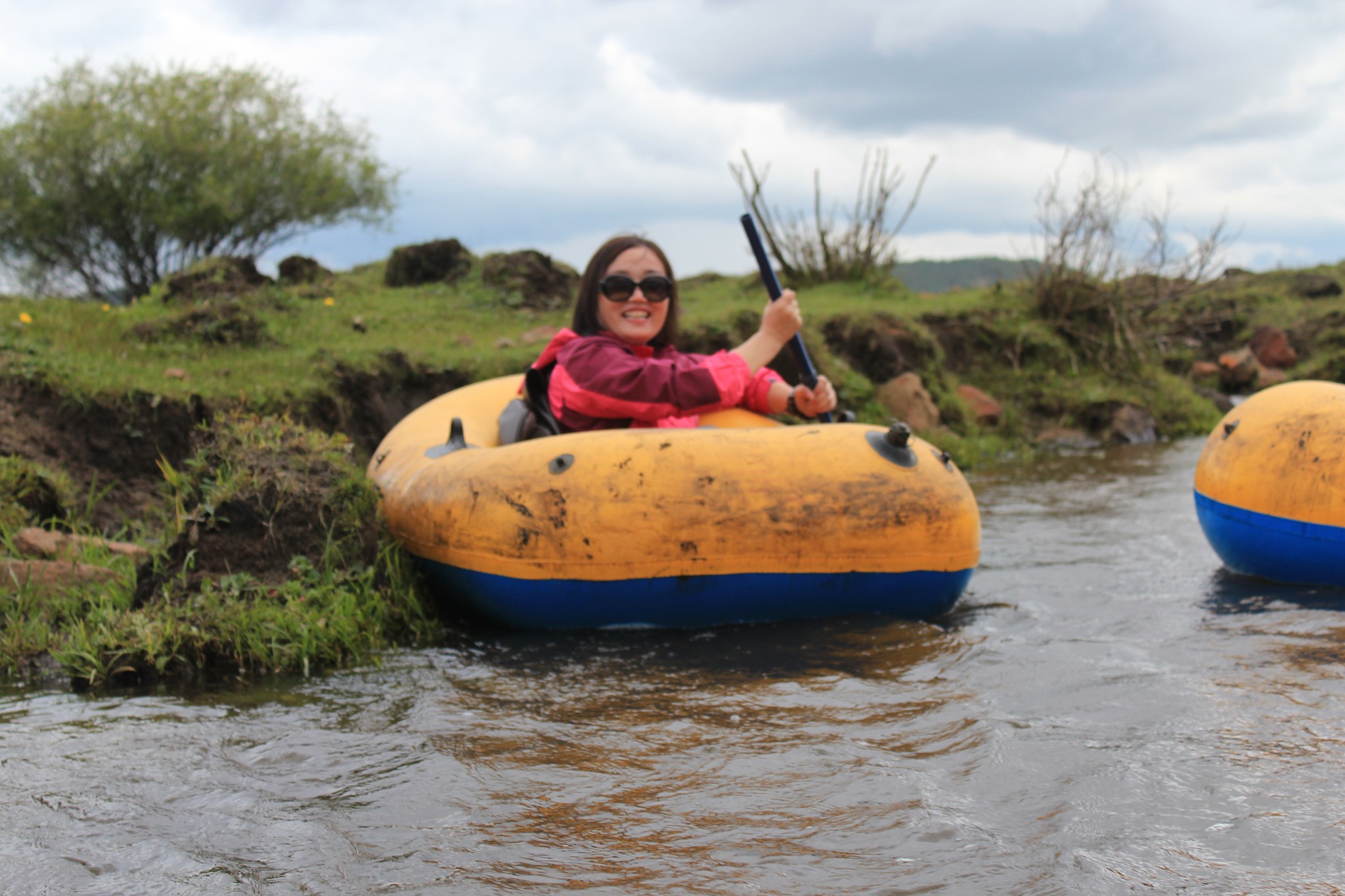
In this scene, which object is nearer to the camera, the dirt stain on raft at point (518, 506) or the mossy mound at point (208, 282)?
the dirt stain on raft at point (518, 506)

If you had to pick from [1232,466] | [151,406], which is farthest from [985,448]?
[151,406]

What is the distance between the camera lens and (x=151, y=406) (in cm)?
564

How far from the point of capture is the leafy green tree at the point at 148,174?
14.5 meters

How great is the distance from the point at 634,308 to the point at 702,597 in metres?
1.28

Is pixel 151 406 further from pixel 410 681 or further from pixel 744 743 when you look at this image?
pixel 744 743

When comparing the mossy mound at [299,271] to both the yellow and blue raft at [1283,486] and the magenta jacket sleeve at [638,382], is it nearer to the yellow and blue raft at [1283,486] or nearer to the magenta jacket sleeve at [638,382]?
the magenta jacket sleeve at [638,382]

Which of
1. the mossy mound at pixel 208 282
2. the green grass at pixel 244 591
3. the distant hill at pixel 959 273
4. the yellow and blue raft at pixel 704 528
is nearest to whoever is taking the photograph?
the green grass at pixel 244 591

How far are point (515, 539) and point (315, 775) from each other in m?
1.23

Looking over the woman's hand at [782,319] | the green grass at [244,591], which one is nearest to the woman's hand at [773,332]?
the woman's hand at [782,319]

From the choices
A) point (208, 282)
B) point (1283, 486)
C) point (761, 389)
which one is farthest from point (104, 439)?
point (1283, 486)

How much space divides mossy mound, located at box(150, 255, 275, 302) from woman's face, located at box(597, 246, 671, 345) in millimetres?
4372

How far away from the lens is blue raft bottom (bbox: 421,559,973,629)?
360cm

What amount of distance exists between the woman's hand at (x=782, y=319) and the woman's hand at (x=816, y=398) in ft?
0.75

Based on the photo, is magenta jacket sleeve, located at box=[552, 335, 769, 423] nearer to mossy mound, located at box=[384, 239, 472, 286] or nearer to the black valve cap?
the black valve cap
